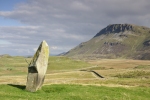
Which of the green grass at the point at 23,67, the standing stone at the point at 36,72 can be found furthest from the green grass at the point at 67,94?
the green grass at the point at 23,67

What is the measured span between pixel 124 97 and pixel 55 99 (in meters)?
9.44

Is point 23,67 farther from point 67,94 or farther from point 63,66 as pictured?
point 67,94

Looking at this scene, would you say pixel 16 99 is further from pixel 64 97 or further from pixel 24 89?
pixel 24 89

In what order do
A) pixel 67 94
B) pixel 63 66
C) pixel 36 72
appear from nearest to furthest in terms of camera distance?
pixel 67 94 → pixel 36 72 → pixel 63 66

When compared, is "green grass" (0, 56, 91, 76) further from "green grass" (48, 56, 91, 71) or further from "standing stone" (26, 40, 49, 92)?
"standing stone" (26, 40, 49, 92)

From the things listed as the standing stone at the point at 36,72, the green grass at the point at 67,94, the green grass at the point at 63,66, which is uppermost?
the standing stone at the point at 36,72

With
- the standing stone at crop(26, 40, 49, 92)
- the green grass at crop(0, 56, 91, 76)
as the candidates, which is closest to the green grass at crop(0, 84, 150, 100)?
the standing stone at crop(26, 40, 49, 92)

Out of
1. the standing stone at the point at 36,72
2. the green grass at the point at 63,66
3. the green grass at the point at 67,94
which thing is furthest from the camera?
the green grass at the point at 63,66

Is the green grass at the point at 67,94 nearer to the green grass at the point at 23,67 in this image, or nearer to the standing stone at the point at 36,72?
the standing stone at the point at 36,72

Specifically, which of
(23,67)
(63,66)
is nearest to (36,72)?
(23,67)

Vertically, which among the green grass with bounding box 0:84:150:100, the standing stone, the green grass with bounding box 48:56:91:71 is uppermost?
the standing stone

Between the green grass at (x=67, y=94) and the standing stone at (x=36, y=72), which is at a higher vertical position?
the standing stone at (x=36, y=72)

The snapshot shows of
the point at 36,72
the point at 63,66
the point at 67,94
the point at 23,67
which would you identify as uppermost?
the point at 36,72

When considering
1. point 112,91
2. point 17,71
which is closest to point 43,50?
point 112,91
